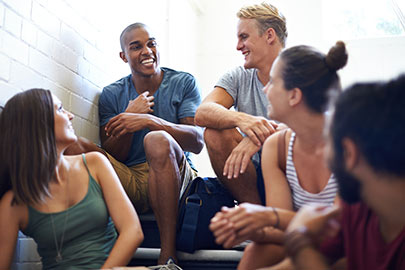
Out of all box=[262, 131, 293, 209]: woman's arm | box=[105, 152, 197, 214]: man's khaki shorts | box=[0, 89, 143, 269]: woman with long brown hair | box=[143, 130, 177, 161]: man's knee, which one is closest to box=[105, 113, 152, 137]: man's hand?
box=[105, 152, 197, 214]: man's khaki shorts

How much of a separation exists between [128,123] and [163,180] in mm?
451

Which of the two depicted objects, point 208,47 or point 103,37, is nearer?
point 103,37

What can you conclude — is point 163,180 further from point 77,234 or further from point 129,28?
point 129,28

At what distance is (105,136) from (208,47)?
9.02ft

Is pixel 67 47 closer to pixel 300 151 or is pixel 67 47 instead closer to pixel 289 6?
pixel 300 151

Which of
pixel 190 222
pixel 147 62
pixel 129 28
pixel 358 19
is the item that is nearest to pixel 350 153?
pixel 190 222

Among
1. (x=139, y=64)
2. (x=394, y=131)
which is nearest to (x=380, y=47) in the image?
(x=139, y=64)

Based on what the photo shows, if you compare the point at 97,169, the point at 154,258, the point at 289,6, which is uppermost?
the point at 289,6

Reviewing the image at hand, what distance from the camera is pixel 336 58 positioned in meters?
1.68

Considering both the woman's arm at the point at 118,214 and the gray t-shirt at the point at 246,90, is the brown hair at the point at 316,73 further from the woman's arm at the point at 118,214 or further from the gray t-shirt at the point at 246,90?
the gray t-shirt at the point at 246,90

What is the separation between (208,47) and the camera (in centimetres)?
541

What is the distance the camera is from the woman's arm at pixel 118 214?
1789mm

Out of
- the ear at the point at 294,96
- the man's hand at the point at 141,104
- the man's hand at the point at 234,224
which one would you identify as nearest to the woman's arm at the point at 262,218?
the man's hand at the point at 234,224

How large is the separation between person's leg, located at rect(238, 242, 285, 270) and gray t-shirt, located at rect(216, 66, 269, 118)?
1159mm
